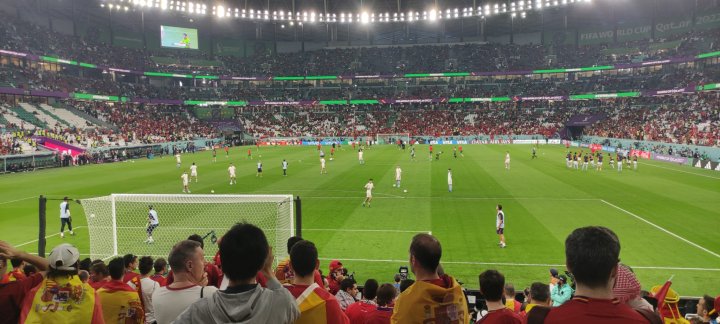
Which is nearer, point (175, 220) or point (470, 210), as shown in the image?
point (175, 220)

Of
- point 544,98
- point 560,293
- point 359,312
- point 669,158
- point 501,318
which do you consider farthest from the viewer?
point 544,98

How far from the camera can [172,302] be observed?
4.11 meters

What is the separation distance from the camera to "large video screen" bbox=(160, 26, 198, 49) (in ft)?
311

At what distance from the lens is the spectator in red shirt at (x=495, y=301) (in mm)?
3908

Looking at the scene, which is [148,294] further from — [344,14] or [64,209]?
[344,14]

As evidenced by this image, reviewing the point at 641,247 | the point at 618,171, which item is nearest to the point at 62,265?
the point at 641,247

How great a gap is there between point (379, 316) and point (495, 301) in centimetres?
137

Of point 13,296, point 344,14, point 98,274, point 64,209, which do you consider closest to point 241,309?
point 13,296

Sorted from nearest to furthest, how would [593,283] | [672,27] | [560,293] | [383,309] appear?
[593,283] < [383,309] < [560,293] < [672,27]

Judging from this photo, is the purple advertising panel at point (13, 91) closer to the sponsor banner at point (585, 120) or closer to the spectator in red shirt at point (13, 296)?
the spectator in red shirt at point (13, 296)

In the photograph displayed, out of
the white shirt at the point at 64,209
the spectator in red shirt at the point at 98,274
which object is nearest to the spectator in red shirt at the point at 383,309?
the spectator in red shirt at the point at 98,274

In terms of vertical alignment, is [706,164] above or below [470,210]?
above

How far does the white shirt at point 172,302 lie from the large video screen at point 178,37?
10257 cm

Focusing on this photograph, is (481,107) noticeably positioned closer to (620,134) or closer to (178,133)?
(620,134)
